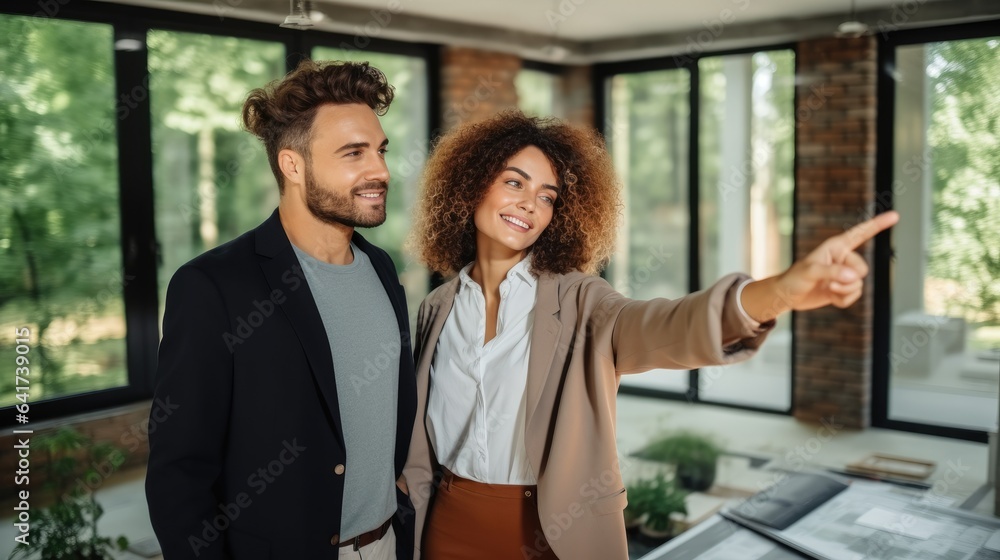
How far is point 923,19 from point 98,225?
16.1ft

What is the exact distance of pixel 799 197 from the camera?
18.2 ft

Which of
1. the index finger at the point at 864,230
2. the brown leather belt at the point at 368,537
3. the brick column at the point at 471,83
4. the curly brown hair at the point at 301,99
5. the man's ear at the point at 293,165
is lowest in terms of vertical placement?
the brown leather belt at the point at 368,537

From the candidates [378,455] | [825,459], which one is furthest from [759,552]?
[825,459]

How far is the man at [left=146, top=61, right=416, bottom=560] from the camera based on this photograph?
4.66ft

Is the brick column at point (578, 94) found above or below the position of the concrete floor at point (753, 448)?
above

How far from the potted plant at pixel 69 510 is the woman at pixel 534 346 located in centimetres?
206

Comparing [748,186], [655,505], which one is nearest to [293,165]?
[655,505]


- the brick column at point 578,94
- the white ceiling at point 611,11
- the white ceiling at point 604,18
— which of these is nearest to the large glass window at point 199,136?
the white ceiling at point 604,18

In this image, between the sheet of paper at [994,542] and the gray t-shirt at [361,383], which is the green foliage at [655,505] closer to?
the sheet of paper at [994,542]

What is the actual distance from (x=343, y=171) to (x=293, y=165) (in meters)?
0.11

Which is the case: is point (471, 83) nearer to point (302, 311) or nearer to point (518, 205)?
point (518, 205)

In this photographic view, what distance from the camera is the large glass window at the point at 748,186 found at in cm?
588

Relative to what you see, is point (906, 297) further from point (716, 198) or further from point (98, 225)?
point (98, 225)

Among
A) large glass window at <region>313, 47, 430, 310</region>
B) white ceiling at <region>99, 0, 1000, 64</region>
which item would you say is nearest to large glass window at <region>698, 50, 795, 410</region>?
white ceiling at <region>99, 0, 1000, 64</region>
